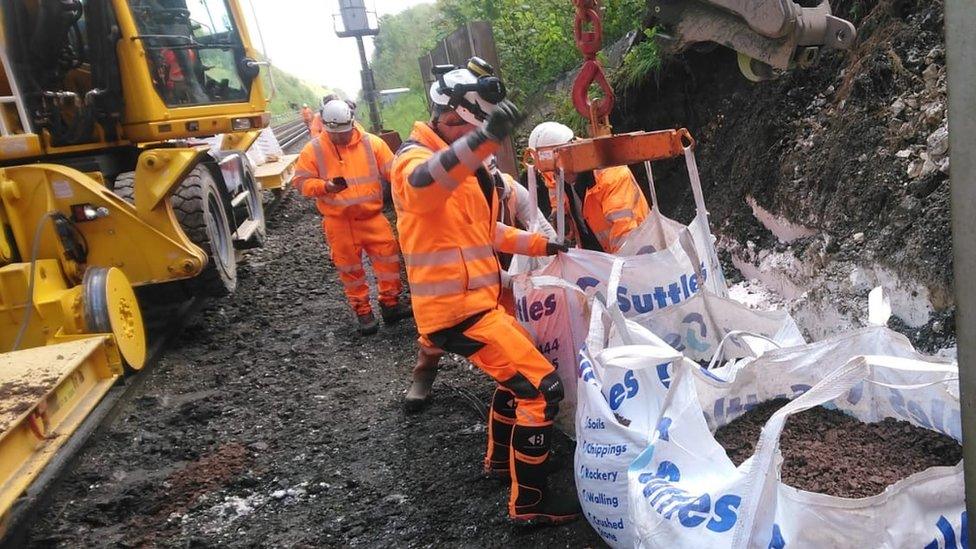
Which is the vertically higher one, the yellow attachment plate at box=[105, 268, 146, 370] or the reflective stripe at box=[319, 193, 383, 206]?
the reflective stripe at box=[319, 193, 383, 206]

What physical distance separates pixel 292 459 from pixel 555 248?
179cm

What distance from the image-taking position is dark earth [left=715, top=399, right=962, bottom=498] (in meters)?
1.69

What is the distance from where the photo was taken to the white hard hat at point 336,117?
208 inches

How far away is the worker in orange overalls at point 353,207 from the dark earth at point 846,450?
11.9 ft

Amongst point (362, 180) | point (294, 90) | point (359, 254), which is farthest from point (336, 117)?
point (294, 90)

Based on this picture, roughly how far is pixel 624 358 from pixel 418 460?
1.78 m

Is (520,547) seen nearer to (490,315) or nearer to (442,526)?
(442,526)

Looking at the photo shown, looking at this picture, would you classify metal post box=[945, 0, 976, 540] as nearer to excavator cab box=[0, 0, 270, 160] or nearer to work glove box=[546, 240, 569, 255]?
work glove box=[546, 240, 569, 255]

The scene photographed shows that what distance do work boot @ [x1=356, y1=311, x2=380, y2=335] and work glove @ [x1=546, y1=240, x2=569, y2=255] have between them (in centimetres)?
275

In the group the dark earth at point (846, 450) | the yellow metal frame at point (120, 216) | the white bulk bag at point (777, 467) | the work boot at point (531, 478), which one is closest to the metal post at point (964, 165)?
the white bulk bag at point (777, 467)

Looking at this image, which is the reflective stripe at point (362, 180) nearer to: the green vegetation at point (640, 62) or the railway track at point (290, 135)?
the green vegetation at point (640, 62)

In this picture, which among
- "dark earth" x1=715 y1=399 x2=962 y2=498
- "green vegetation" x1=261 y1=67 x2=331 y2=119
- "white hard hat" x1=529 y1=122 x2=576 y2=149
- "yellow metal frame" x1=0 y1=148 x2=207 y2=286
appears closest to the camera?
"dark earth" x1=715 y1=399 x2=962 y2=498

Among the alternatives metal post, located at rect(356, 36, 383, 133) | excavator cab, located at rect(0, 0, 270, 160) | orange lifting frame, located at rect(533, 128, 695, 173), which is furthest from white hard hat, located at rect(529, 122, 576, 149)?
metal post, located at rect(356, 36, 383, 133)

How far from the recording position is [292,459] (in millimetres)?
3600
